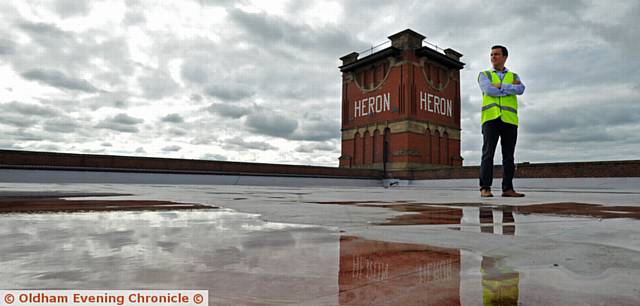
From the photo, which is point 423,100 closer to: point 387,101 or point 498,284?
point 387,101

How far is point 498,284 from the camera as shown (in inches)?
22.4

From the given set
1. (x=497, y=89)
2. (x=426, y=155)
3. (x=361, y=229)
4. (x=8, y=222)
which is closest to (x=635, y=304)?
(x=361, y=229)

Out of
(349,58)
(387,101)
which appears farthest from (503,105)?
(349,58)

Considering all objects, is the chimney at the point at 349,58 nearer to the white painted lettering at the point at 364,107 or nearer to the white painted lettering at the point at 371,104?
the white painted lettering at the point at 364,107

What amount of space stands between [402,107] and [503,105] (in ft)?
55.4

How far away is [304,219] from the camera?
1.51 m

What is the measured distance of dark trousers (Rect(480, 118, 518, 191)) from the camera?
4051mm

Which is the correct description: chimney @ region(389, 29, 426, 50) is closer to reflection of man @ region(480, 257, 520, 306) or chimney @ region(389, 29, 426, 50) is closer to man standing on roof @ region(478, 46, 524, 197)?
man standing on roof @ region(478, 46, 524, 197)

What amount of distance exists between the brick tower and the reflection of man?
773 inches

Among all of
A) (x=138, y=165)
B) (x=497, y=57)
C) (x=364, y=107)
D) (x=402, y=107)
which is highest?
(x=364, y=107)

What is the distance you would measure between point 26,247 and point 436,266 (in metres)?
0.94

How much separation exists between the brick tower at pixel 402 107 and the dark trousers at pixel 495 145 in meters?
15.8

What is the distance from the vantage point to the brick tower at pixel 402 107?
2047 cm

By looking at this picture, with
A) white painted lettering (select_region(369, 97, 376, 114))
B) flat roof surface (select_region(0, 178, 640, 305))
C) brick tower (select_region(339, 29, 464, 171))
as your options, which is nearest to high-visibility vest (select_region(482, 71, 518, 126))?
flat roof surface (select_region(0, 178, 640, 305))
